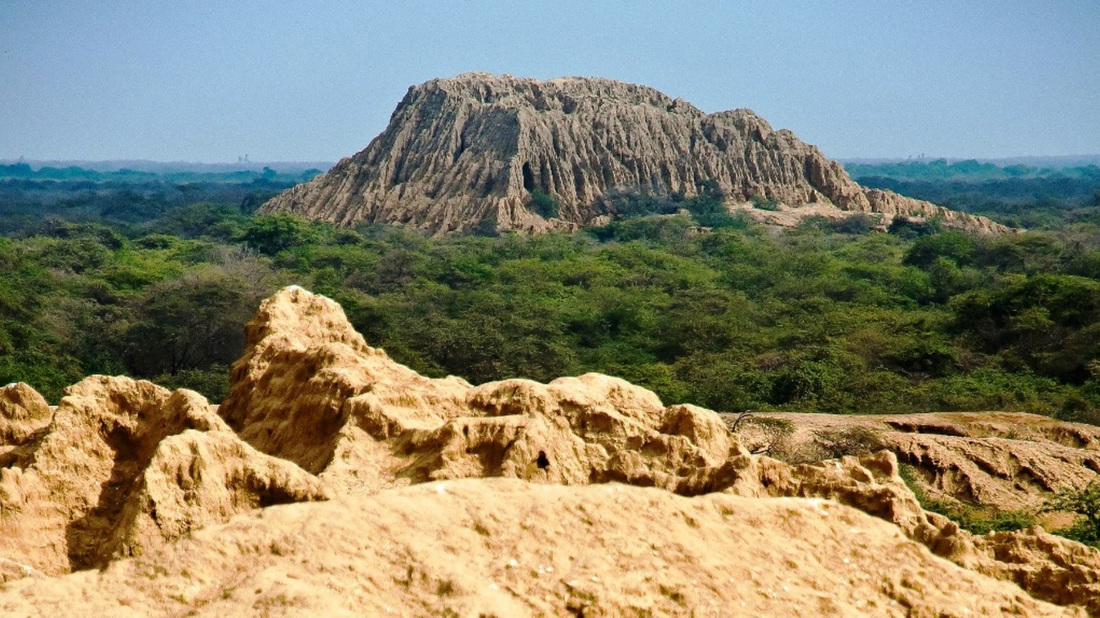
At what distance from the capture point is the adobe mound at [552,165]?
61094 millimetres

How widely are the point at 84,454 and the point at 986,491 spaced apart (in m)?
10.5

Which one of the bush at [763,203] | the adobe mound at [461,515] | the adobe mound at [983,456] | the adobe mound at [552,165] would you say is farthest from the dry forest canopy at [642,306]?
the adobe mound at [461,515]

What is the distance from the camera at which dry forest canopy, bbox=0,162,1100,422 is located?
24.2m

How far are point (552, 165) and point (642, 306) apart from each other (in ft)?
91.3

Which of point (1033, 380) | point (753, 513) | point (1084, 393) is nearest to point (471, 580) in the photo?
point (753, 513)

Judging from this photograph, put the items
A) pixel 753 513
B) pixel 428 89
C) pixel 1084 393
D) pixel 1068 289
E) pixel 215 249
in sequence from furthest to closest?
1. pixel 428 89
2. pixel 215 249
3. pixel 1068 289
4. pixel 1084 393
5. pixel 753 513

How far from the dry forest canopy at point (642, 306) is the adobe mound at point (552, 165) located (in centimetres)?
250

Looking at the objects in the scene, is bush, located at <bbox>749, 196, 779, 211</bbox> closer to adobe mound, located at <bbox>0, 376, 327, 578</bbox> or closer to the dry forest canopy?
the dry forest canopy

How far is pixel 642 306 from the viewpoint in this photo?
35.8 metres

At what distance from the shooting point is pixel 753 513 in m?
6.46

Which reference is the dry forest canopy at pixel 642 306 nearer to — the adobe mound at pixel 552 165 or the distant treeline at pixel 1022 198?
the adobe mound at pixel 552 165

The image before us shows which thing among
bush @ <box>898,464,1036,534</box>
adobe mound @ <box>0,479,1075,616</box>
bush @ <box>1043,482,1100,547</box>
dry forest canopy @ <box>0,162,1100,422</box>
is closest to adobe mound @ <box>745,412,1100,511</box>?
bush @ <box>898,464,1036,534</box>

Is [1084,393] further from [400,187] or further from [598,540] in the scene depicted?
[400,187]

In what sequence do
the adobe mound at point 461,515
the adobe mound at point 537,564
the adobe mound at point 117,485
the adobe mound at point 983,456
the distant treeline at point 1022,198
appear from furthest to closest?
the distant treeline at point 1022,198 → the adobe mound at point 983,456 → the adobe mound at point 117,485 → the adobe mound at point 461,515 → the adobe mound at point 537,564
